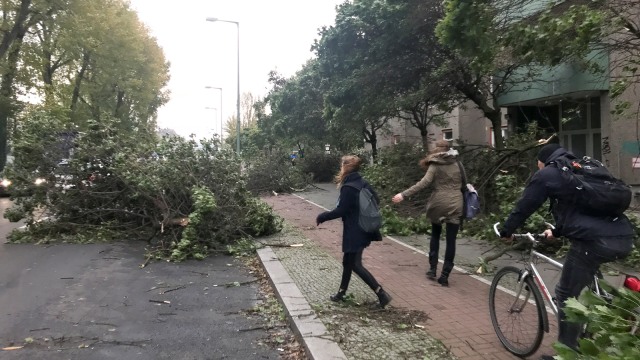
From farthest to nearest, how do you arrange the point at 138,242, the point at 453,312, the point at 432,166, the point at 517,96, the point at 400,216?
the point at 517,96, the point at 400,216, the point at 138,242, the point at 432,166, the point at 453,312

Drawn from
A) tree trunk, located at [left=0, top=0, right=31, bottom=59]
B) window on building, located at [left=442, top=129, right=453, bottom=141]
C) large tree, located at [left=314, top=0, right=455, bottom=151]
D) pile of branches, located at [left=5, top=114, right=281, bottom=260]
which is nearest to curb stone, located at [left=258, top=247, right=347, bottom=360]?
pile of branches, located at [left=5, top=114, right=281, bottom=260]

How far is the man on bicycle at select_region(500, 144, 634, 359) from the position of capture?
324cm

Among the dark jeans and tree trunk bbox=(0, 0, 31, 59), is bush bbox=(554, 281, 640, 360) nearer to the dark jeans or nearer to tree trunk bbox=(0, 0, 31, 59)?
the dark jeans

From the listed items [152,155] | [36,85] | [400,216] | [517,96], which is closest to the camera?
[152,155]

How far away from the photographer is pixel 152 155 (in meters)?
9.91

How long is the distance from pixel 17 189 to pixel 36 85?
66.2 feet

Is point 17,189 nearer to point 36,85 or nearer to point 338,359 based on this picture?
point 338,359

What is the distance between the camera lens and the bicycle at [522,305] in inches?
149

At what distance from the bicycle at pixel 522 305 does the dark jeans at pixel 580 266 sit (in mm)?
173

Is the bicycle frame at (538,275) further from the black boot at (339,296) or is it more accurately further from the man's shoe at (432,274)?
the man's shoe at (432,274)

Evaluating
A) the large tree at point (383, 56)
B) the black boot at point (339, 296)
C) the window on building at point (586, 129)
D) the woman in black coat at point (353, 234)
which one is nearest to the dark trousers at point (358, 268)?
the woman in black coat at point (353, 234)

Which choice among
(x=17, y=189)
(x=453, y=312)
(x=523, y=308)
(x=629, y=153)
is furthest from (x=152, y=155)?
(x=629, y=153)

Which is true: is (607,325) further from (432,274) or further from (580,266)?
(432,274)

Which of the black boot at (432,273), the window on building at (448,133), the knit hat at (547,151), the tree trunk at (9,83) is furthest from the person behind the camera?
the window on building at (448,133)
